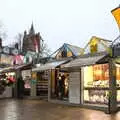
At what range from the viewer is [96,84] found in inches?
785

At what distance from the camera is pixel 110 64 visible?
59.9 ft

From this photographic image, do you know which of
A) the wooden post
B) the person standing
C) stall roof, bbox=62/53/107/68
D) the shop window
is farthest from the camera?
the person standing

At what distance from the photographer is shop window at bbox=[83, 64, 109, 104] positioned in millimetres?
19172

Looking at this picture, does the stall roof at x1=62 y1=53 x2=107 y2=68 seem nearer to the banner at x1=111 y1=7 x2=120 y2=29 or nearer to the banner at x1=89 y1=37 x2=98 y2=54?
the banner at x1=89 y1=37 x2=98 y2=54

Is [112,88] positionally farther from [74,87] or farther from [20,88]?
[20,88]

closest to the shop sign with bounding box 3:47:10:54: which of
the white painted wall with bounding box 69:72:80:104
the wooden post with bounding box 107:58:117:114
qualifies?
the white painted wall with bounding box 69:72:80:104

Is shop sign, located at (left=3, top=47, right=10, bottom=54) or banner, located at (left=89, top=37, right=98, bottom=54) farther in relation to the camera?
shop sign, located at (left=3, top=47, right=10, bottom=54)

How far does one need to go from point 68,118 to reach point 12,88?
51.9 ft

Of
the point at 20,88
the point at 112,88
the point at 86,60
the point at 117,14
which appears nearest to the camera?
the point at 117,14

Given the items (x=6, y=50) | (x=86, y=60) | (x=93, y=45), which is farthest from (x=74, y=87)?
(x=6, y=50)

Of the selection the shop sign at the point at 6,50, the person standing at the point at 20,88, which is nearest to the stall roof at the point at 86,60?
the person standing at the point at 20,88

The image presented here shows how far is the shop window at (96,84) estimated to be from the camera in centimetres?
1917

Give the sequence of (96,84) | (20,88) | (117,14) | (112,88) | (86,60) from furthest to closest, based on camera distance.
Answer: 1. (20,88)
2. (96,84)
3. (86,60)
4. (112,88)
5. (117,14)


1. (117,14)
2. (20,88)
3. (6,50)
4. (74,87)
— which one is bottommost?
(20,88)
